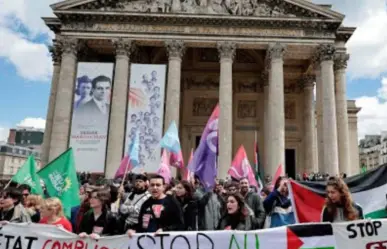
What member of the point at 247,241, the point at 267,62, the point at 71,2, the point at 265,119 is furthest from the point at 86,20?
the point at 247,241

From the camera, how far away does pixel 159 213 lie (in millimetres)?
5508

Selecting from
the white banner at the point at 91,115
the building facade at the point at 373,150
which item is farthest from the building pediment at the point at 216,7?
the building facade at the point at 373,150

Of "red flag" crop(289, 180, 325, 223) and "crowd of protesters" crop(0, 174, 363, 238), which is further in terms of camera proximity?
"red flag" crop(289, 180, 325, 223)

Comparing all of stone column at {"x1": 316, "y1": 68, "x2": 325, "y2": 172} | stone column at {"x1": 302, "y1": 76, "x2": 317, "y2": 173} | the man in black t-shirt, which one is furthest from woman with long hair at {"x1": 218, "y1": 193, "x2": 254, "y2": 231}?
stone column at {"x1": 302, "y1": 76, "x2": 317, "y2": 173}

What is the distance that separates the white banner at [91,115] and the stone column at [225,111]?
7480mm

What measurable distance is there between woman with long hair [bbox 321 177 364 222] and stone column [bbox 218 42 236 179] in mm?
19270

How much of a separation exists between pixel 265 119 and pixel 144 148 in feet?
36.8

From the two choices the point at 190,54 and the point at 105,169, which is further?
the point at 190,54

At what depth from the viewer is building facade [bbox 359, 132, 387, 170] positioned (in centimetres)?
8741

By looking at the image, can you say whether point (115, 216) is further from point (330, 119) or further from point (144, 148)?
point (330, 119)

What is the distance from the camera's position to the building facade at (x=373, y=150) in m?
87.4

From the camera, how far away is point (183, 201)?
686 cm

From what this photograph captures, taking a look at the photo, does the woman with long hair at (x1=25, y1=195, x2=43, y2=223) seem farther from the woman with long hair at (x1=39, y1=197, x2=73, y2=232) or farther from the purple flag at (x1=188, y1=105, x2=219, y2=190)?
the purple flag at (x1=188, y1=105, x2=219, y2=190)

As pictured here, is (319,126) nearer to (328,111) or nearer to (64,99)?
(328,111)
